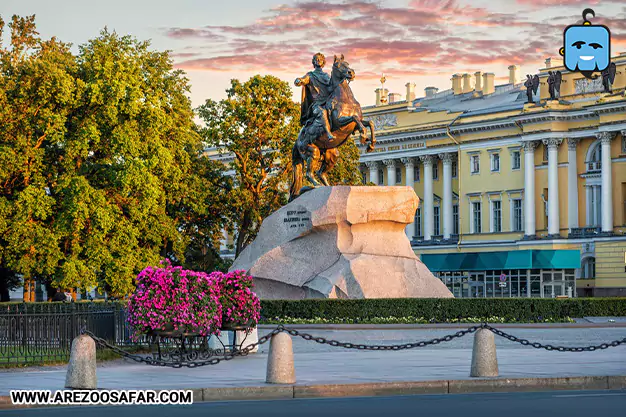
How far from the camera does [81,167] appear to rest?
175 ft

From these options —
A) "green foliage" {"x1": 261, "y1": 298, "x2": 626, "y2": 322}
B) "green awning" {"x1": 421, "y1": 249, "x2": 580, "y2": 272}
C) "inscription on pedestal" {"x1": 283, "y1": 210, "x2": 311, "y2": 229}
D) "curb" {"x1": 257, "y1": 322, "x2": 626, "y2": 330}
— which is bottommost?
"curb" {"x1": 257, "y1": 322, "x2": 626, "y2": 330}

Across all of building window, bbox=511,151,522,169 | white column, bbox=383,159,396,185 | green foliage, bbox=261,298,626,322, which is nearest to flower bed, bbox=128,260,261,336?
green foliage, bbox=261,298,626,322

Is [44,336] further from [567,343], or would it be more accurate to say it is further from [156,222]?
[156,222]

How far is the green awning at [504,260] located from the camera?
329 ft

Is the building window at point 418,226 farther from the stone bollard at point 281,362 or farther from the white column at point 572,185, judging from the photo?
the stone bollard at point 281,362

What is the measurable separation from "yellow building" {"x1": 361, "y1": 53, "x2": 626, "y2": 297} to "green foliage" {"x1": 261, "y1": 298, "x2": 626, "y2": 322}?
202ft

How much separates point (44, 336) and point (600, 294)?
253ft

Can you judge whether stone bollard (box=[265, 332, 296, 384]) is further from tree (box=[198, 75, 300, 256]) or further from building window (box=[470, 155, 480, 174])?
building window (box=[470, 155, 480, 174])

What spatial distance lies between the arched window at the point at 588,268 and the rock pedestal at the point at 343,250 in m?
68.2

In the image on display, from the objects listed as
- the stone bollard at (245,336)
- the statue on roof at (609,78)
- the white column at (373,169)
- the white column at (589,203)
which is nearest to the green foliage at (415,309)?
the stone bollard at (245,336)

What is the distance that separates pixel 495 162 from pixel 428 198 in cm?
987

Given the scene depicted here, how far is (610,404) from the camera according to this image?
17250mm

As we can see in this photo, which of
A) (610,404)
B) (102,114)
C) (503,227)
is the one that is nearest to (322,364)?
(610,404)

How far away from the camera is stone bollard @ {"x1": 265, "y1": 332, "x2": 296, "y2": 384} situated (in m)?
19.5
